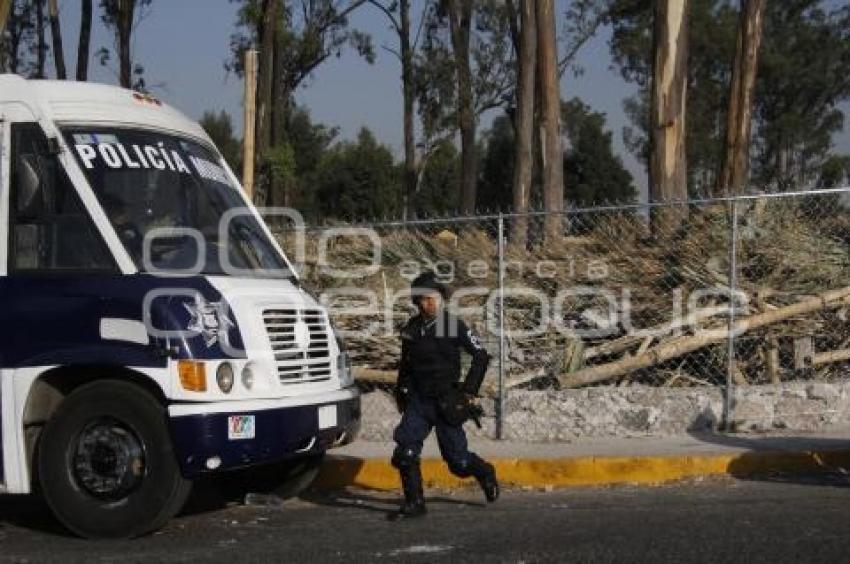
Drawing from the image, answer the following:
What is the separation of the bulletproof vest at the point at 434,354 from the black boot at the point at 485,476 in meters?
→ 0.55

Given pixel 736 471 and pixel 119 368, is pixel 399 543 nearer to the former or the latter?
pixel 119 368

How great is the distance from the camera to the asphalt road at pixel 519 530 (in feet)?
20.9

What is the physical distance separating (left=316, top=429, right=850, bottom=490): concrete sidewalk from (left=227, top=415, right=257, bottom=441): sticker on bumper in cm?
252

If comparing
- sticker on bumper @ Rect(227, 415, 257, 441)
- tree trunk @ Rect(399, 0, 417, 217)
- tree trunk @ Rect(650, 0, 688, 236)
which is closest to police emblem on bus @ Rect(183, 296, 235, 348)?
sticker on bumper @ Rect(227, 415, 257, 441)

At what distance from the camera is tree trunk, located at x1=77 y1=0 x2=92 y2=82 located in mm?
31422

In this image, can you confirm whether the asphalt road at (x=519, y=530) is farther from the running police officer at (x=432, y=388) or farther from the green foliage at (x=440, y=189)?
the green foliage at (x=440, y=189)

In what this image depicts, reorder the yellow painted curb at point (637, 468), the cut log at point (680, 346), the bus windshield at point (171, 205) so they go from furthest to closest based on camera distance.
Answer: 1. the cut log at point (680, 346)
2. the yellow painted curb at point (637, 468)
3. the bus windshield at point (171, 205)

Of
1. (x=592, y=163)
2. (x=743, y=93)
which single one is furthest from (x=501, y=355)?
(x=592, y=163)

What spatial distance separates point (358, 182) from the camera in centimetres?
6328

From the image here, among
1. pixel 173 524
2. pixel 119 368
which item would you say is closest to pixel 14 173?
pixel 119 368

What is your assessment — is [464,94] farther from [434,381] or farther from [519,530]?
[519,530]

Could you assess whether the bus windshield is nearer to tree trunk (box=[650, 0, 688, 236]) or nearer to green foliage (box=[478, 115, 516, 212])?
tree trunk (box=[650, 0, 688, 236])

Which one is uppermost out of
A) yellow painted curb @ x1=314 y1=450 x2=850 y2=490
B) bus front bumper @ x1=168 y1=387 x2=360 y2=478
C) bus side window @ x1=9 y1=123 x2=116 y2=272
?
bus side window @ x1=9 y1=123 x2=116 y2=272

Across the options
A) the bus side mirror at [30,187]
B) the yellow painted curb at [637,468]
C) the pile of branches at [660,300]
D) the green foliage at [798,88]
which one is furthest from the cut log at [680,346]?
the green foliage at [798,88]
